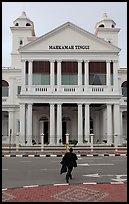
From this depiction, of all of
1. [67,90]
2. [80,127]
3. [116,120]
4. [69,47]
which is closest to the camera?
[80,127]

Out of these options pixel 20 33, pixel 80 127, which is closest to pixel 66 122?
pixel 80 127

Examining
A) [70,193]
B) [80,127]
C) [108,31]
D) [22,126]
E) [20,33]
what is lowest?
[70,193]

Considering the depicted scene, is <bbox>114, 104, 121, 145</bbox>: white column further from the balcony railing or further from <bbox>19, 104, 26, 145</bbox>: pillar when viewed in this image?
<bbox>19, 104, 26, 145</bbox>: pillar

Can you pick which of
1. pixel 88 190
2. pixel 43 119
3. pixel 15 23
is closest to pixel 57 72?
pixel 43 119

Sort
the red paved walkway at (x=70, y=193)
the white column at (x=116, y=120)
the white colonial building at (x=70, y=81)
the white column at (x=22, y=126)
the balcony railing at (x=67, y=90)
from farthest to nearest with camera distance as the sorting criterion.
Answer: the balcony railing at (x=67, y=90) < the white column at (x=116, y=120) < the white colonial building at (x=70, y=81) < the white column at (x=22, y=126) < the red paved walkway at (x=70, y=193)

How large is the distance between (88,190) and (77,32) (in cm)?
2585

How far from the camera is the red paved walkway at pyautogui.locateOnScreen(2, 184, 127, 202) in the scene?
8.02 m

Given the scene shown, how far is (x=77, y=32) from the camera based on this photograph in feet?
109

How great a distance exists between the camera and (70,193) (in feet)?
29.0

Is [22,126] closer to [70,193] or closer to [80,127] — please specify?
[80,127]

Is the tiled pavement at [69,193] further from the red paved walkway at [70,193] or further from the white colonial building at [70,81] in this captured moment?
the white colonial building at [70,81]

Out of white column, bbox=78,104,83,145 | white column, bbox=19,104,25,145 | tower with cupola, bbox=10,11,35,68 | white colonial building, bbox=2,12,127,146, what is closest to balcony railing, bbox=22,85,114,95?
white colonial building, bbox=2,12,127,146

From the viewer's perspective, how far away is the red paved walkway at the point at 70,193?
8016 millimetres

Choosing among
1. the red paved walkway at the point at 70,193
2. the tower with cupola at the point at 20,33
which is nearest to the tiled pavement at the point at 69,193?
the red paved walkway at the point at 70,193
